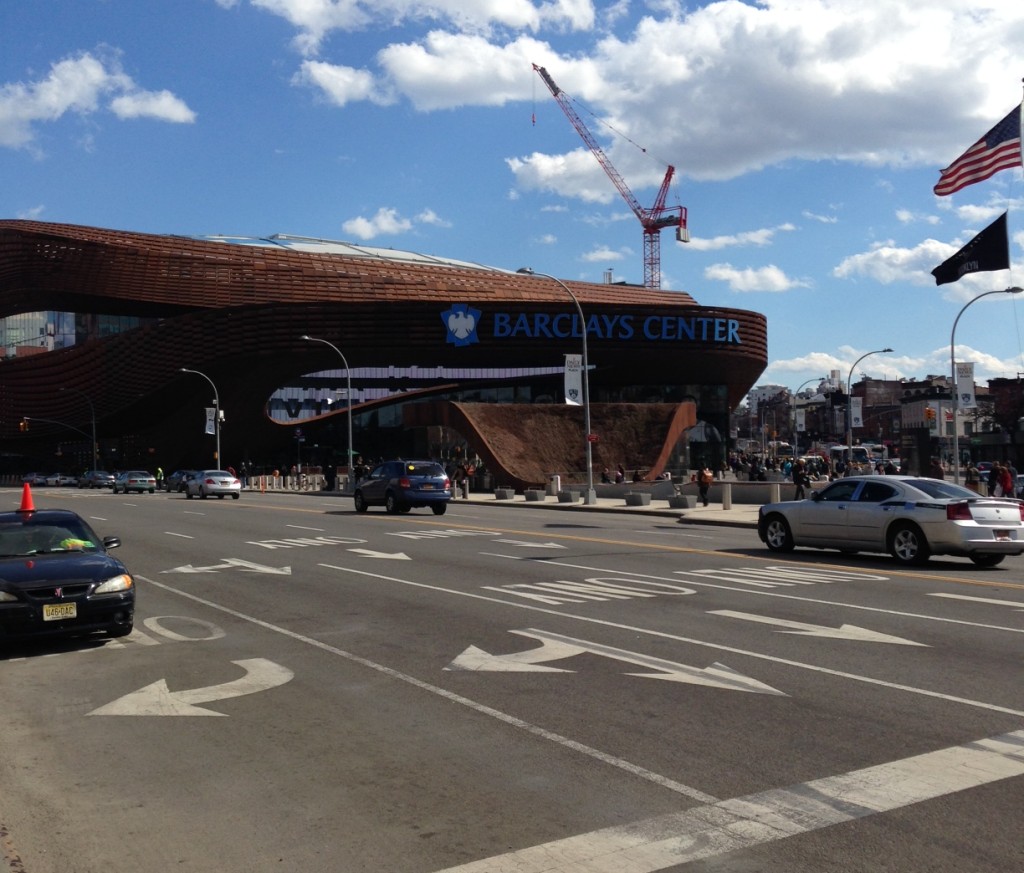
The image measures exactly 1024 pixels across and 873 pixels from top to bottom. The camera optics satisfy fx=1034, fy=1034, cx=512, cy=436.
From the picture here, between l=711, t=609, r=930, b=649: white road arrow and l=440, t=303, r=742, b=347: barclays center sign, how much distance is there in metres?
67.8

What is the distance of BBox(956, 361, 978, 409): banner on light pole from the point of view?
35.6 m

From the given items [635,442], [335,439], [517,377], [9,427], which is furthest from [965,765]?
[9,427]

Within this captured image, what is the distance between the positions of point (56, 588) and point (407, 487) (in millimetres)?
22918

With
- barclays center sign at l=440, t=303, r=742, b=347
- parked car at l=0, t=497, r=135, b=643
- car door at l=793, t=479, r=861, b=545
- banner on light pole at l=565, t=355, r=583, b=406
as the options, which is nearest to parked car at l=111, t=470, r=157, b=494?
barclays center sign at l=440, t=303, r=742, b=347

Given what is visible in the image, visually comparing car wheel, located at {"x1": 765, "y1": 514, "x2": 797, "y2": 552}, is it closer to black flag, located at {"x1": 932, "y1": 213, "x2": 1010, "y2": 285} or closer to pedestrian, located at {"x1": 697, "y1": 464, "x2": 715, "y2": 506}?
black flag, located at {"x1": 932, "y1": 213, "x2": 1010, "y2": 285}

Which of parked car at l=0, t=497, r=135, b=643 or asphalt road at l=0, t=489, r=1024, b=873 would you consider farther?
parked car at l=0, t=497, r=135, b=643

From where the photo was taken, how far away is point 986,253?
26.2 metres

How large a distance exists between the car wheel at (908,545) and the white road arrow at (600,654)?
883cm

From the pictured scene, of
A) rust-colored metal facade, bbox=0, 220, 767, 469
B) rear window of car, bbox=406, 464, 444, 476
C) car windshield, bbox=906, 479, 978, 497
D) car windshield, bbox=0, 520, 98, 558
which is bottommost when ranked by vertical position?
car windshield, bbox=0, 520, 98, 558

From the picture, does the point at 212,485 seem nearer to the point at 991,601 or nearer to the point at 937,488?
the point at 937,488

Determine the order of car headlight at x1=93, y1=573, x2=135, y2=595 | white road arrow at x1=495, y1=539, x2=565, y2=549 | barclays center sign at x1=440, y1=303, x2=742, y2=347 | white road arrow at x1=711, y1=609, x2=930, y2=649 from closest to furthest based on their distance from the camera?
white road arrow at x1=711, y1=609, x2=930, y2=649
car headlight at x1=93, y1=573, x2=135, y2=595
white road arrow at x1=495, y1=539, x2=565, y2=549
barclays center sign at x1=440, y1=303, x2=742, y2=347

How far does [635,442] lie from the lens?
61.8 meters

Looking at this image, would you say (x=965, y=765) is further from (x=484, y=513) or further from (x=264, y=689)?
(x=484, y=513)

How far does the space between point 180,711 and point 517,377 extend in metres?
78.9
